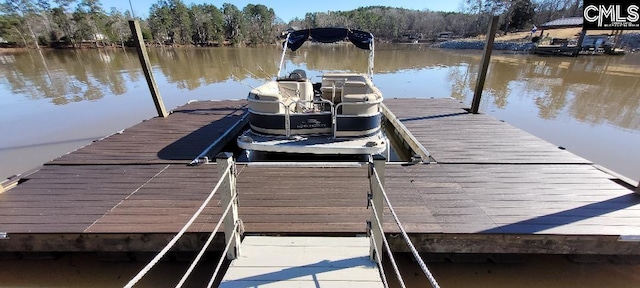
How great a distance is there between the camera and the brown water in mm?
3057

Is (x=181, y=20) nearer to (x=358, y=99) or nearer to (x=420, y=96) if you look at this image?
(x=420, y=96)

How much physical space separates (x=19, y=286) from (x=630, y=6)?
1079 centimetres

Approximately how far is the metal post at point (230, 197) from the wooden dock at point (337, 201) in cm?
44

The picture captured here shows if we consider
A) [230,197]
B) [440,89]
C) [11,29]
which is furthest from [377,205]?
[11,29]

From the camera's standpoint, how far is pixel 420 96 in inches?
506

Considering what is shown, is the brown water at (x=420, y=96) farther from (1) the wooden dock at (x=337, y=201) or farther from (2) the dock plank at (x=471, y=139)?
(2) the dock plank at (x=471, y=139)

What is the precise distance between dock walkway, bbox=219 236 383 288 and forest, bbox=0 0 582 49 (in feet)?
116

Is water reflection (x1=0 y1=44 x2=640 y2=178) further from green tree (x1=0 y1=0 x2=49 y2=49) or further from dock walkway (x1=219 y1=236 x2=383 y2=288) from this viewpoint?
green tree (x1=0 y1=0 x2=49 y2=49)

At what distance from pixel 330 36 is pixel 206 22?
53.7 meters

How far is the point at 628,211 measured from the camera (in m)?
3.22

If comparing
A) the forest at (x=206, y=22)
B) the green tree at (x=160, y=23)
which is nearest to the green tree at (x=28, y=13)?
the forest at (x=206, y=22)

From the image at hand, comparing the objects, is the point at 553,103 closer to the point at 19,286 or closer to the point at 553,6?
the point at 19,286

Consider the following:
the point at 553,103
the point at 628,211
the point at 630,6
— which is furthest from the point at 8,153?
the point at 553,103

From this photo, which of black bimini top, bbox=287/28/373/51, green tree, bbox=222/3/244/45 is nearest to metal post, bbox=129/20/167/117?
black bimini top, bbox=287/28/373/51
